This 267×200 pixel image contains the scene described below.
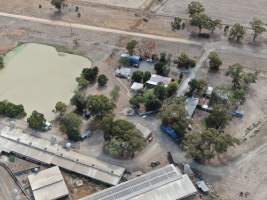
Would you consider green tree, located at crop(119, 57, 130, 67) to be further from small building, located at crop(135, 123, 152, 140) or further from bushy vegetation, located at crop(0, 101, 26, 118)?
Answer: bushy vegetation, located at crop(0, 101, 26, 118)

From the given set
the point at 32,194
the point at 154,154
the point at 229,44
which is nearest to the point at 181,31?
the point at 229,44

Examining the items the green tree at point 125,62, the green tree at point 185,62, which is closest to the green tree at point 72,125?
the green tree at point 125,62

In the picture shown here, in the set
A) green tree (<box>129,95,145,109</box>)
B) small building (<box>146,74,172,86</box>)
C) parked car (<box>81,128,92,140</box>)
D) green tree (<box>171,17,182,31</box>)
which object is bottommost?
parked car (<box>81,128,92,140</box>)

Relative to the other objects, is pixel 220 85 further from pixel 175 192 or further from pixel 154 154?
pixel 175 192

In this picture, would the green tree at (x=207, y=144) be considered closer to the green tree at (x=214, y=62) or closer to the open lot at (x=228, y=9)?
the green tree at (x=214, y=62)

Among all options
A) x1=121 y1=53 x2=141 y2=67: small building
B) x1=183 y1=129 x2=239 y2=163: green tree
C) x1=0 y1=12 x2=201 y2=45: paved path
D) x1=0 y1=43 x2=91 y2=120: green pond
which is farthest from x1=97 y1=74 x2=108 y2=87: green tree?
x1=183 y1=129 x2=239 y2=163: green tree

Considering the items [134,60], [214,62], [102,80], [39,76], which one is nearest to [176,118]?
[102,80]
